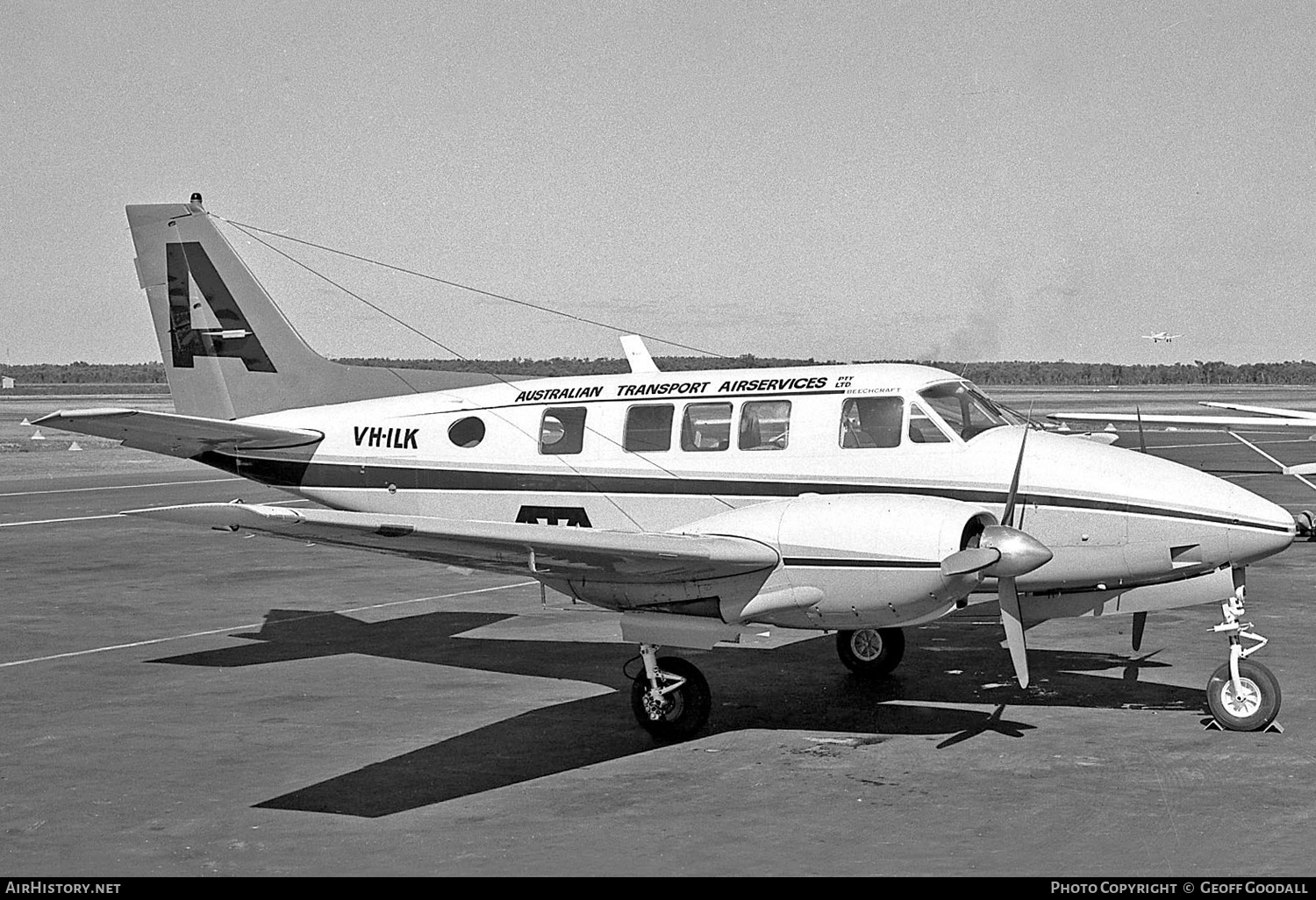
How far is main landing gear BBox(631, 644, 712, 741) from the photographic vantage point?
11.0 m

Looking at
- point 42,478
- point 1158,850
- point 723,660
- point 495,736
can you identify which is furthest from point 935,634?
point 42,478

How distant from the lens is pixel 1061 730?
11.1 metres

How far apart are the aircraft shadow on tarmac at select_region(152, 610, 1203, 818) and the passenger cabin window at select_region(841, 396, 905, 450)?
8.01ft

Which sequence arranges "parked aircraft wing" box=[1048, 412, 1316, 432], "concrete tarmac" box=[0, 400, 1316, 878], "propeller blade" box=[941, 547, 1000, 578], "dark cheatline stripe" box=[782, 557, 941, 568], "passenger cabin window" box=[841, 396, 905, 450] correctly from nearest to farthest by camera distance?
1. "concrete tarmac" box=[0, 400, 1316, 878]
2. "propeller blade" box=[941, 547, 1000, 578]
3. "dark cheatline stripe" box=[782, 557, 941, 568]
4. "passenger cabin window" box=[841, 396, 905, 450]
5. "parked aircraft wing" box=[1048, 412, 1316, 432]

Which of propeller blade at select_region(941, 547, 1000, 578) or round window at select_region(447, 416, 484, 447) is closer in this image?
propeller blade at select_region(941, 547, 1000, 578)

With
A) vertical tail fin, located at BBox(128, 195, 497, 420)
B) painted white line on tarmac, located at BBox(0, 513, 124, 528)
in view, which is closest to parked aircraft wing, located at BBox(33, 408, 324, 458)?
vertical tail fin, located at BBox(128, 195, 497, 420)

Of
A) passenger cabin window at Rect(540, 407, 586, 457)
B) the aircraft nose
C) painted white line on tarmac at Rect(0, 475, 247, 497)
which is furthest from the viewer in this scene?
painted white line on tarmac at Rect(0, 475, 247, 497)

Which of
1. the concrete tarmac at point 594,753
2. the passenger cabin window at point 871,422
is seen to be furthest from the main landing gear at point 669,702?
the passenger cabin window at point 871,422

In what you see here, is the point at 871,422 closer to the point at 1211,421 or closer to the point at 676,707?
the point at 676,707

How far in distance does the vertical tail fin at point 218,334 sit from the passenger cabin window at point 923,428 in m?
6.31

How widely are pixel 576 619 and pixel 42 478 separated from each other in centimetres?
2997

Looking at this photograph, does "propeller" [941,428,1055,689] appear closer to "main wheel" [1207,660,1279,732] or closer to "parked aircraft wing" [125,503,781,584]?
"parked aircraft wing" [125,503,781,584]

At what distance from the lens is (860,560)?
10344mm

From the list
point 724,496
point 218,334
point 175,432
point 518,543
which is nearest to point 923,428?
point 724,496
